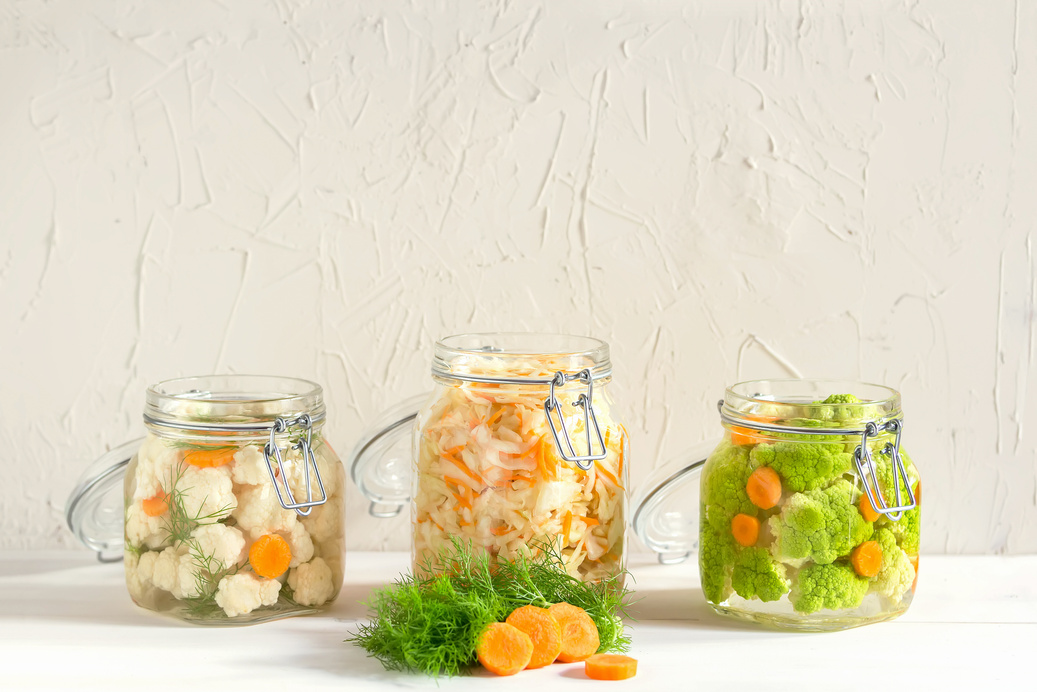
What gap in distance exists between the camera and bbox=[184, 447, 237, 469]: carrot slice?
881 mm

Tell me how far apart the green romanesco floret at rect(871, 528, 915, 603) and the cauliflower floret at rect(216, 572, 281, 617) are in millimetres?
544

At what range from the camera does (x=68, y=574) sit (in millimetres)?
1056

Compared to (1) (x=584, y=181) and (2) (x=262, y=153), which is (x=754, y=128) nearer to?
(1) (x=584, y=181)

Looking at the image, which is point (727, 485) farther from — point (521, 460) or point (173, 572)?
point (173, 572)

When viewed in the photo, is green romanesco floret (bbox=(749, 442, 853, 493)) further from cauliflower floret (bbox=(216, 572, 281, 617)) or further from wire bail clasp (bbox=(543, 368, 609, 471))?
cauliflower floret (bbox=(216, 572, 281, 617))

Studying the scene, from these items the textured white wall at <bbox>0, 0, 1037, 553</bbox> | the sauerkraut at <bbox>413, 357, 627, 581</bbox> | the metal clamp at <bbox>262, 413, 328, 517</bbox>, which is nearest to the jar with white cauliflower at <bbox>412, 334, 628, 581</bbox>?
the sauerkraut at <bbox>413, 357, 627, 581</bbox>

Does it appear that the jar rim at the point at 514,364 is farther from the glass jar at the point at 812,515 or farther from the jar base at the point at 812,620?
the jar base at the point at 812,620

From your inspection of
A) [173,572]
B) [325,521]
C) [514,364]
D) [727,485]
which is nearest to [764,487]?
[727,485]

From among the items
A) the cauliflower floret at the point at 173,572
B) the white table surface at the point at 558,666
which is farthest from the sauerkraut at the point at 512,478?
the cauliflower floret at the point at 173,572

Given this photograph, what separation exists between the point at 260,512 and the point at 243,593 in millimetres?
73

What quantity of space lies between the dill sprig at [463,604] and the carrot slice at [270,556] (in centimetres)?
9

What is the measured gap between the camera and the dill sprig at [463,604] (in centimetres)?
78

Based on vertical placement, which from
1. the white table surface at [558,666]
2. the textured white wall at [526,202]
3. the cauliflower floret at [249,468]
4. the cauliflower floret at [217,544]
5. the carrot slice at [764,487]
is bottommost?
the white table surface at [558,666]

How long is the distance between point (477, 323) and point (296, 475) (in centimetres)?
30
